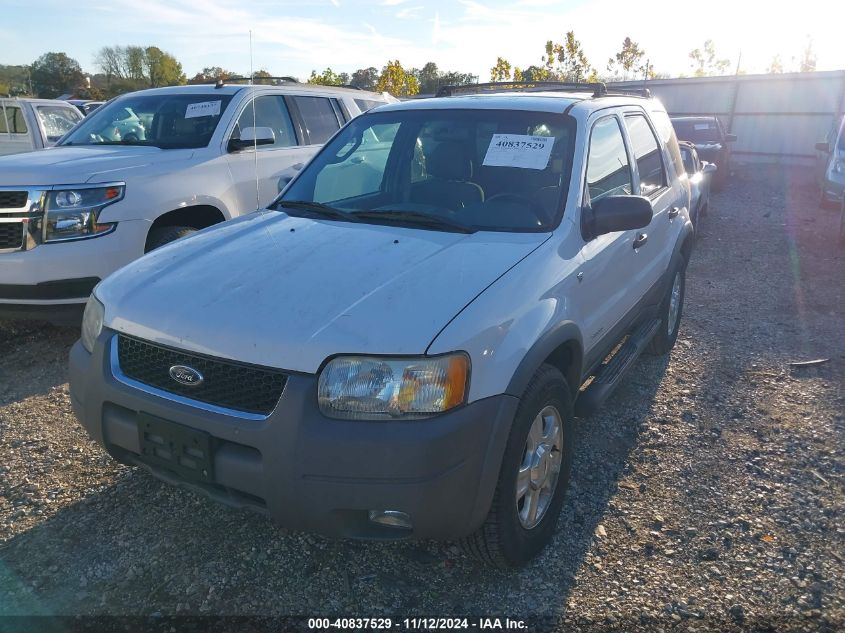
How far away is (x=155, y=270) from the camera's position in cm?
263

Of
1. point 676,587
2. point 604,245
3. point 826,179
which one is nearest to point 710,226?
point 826,179

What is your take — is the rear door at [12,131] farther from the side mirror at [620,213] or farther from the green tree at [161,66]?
the green tree at [161,66]

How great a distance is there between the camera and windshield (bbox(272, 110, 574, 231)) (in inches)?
118

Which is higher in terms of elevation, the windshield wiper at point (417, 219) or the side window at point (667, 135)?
the side window at point (667, 135)

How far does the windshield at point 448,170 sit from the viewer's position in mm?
3010

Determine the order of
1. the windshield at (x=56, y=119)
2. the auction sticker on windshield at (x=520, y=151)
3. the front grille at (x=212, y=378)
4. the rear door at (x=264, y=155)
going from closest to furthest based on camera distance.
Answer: the front grille at (x=212, y=378) → the auction sticker on windshield at (x=520, y=151) → the rear door at (x=264, y=155) → the windshield at (x=56, y=119)

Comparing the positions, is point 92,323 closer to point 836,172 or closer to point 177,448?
point 177,448

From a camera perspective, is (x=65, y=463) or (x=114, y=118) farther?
(x=114, y=118)

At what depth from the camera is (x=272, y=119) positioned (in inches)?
234

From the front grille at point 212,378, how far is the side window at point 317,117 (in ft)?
14.5

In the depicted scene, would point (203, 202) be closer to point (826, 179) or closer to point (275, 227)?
point (275, 227)

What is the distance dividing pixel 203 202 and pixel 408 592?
3600 mm

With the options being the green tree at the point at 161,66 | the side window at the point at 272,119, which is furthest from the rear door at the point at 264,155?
the green tree at the point at 161,66

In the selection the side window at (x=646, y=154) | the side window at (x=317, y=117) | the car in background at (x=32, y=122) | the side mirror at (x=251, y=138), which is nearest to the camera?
the side window at (x=646, y=154)
